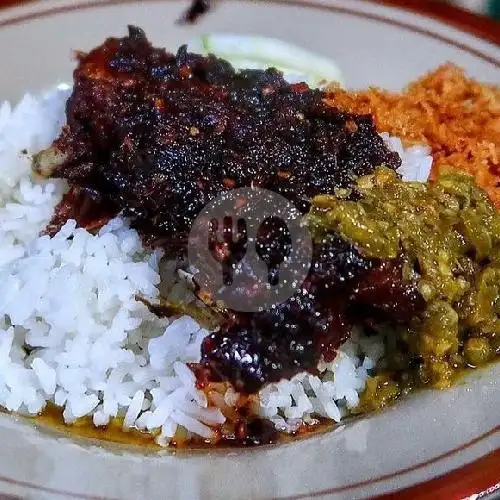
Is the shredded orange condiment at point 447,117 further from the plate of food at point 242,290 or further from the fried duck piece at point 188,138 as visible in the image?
the fried duck piece at point 188,138

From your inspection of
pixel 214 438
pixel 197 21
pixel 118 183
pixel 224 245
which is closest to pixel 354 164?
pixel 224 245

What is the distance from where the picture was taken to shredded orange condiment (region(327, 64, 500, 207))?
3256 millimetres

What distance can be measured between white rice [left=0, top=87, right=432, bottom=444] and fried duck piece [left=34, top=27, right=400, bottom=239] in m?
0.23

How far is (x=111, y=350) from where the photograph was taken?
2.77 meters

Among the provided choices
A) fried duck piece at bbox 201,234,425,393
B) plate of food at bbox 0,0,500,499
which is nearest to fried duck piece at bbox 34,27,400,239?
plate of food at bbox 0,0,500,499

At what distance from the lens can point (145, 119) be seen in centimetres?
282

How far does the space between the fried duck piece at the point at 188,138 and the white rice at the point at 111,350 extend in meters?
0.23

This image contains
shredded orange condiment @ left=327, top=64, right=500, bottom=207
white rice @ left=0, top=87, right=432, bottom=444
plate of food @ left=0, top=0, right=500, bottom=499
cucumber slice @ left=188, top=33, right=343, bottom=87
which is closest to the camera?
plate of food @ left=0, top=0, right=500, bottom=499

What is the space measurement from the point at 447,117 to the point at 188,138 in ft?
4.67

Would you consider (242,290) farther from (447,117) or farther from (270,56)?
(270,56)

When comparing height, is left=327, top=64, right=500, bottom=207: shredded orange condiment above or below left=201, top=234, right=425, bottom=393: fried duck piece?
above

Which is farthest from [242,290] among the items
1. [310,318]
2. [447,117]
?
[447,117]

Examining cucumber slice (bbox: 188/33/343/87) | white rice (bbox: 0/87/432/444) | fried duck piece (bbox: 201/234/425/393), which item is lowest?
white rice (bbox: 0/87/432/444)

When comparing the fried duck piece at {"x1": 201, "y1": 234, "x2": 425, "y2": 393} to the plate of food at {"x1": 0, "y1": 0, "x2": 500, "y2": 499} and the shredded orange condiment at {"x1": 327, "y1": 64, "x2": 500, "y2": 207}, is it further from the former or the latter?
the shredded orange condiment at {"x1": 327, "y1": 64, "x2": 500, "y2": 207}
